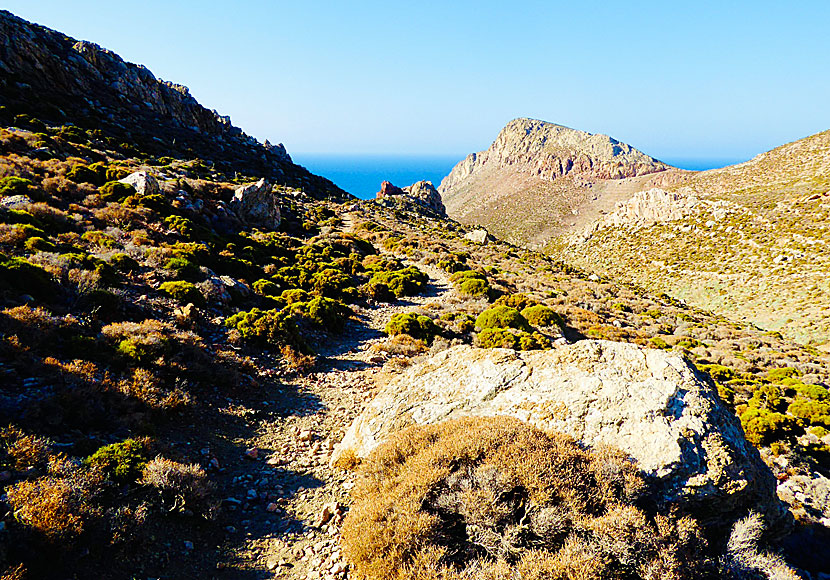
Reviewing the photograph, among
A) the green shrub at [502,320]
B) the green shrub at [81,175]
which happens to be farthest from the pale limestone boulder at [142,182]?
the green shrub at [502,320]

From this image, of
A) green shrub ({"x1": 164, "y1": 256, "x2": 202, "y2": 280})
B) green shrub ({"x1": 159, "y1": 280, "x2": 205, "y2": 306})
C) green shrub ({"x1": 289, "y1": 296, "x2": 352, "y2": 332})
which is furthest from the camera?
green shrub ({"x1": 289, "y1": 296, "x2": 352, "y2": 332})

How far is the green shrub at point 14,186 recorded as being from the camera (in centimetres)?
1612

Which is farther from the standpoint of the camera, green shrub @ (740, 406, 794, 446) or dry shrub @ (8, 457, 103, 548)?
green shrub @ (740, 406, 794, 446)

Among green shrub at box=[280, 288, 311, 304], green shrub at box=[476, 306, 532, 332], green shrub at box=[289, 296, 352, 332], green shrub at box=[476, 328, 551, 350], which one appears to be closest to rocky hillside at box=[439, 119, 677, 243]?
green shrub at box=[476, 306, 532, 332]

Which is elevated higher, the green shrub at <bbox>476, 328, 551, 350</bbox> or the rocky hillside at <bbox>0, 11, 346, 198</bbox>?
the rocky hillside at <bbox>0, 11, 346, 198</bbox>

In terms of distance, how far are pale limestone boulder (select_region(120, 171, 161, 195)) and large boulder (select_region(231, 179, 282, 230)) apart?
814 cm

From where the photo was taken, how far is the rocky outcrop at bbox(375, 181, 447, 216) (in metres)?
102

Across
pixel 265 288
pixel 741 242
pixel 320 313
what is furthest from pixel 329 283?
pixel 741 242

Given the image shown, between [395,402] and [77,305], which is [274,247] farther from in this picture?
[395,402]

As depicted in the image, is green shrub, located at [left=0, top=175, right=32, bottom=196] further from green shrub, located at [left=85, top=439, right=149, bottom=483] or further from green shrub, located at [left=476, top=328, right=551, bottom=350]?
green shrub, located at [left=476, top=328, right=551, bottom=350]

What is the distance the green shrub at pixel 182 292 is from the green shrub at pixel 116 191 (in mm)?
12474

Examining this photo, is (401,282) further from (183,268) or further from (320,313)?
(183,268)

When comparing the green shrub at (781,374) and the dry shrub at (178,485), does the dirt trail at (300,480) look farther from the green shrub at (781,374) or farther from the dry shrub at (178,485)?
the green shrub at (781,374)

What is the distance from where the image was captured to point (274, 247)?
27.1 m
